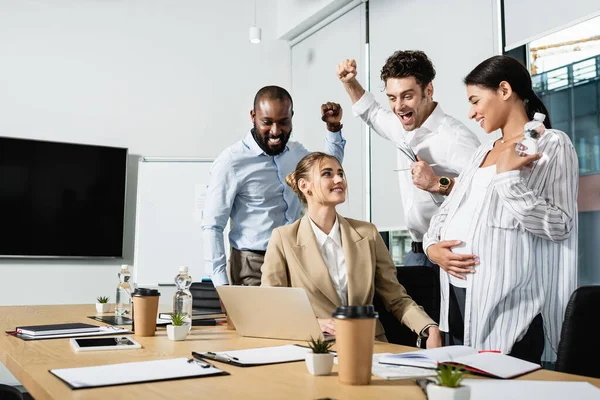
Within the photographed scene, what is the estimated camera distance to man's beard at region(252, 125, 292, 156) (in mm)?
2863

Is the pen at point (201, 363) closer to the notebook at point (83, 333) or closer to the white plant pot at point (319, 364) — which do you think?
the white plant pot at point (319, 364)

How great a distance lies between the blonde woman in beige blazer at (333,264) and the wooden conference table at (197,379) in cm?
30

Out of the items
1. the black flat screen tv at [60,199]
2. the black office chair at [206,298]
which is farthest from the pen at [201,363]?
the black flat screen tv at [60,199]

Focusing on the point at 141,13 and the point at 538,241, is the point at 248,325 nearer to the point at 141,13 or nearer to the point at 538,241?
the point at 538,241

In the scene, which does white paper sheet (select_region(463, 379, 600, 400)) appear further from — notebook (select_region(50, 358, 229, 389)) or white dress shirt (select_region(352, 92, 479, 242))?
white dress shirt (select_region(352, 92, 479, 242))

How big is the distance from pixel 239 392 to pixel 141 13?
16.6 feet

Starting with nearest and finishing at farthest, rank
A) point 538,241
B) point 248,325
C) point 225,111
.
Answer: point 248,325 → point 538,241 → point 225,111

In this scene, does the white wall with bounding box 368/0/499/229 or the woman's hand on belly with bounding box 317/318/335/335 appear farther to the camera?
the white wall with bounding box 368/0/499/229

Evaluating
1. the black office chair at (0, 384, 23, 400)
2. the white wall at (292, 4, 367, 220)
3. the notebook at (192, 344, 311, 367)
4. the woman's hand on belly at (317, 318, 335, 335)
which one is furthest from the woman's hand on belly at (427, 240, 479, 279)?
the white wall at (292, 4, 367, 220)

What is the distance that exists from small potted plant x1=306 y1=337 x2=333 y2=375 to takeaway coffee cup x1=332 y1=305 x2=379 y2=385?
0.08 m

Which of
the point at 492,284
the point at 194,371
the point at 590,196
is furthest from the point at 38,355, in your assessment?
the point at 590,196

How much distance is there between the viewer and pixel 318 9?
525 centimetres

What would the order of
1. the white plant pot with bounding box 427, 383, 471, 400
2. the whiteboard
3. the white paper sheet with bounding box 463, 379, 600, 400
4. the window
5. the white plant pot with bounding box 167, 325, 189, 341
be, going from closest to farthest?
the white plant pot with bounding box 427, 383, 471, 400
the white paper sheet with bounding box 463, 379, 600, 400
the white plant pot with bounding box 167, 325, 189, 341
the window
the whiteboard

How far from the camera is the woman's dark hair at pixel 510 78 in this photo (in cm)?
188
